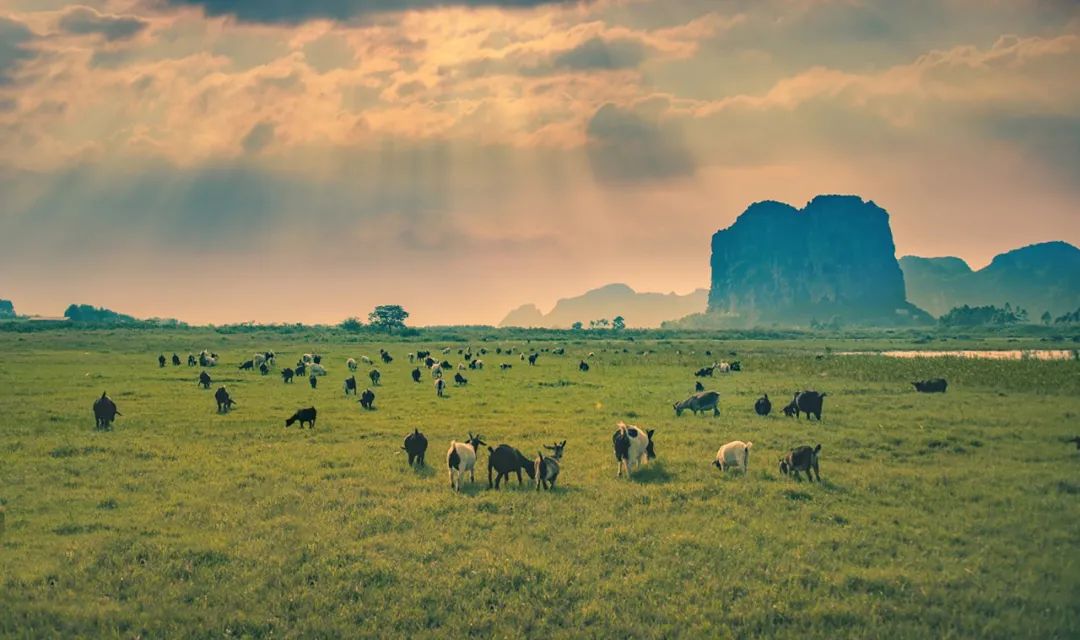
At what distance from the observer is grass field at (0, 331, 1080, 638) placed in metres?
10.3

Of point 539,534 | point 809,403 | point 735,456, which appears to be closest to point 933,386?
point 809,403

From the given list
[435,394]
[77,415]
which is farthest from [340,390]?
[77,415]

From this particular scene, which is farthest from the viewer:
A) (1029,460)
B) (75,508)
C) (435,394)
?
(435,394)

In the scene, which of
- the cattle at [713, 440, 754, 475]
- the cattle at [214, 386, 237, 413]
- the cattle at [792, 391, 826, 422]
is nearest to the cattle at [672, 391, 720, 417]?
the cattle at [792, 391, 826, 422]

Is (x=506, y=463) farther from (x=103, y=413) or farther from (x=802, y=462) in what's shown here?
(x=103, y=413)

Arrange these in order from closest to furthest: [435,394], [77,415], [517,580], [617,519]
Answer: [517,580] < [617,519] < [77,415] < [435,394]

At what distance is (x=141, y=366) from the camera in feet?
187

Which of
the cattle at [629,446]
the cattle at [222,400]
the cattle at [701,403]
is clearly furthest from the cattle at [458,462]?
the cattle at [222,400]

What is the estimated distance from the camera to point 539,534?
13.5 meters

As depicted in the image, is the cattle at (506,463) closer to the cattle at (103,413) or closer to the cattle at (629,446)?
the cattle at (629,446)

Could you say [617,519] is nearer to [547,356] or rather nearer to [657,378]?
[657,378]

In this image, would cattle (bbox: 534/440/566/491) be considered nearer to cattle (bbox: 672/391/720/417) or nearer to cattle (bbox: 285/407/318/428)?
cattle (bbox: 285/407/318/428)

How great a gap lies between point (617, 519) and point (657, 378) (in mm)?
Answer: 35800

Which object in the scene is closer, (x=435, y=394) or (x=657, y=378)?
(x=435, y=394)
